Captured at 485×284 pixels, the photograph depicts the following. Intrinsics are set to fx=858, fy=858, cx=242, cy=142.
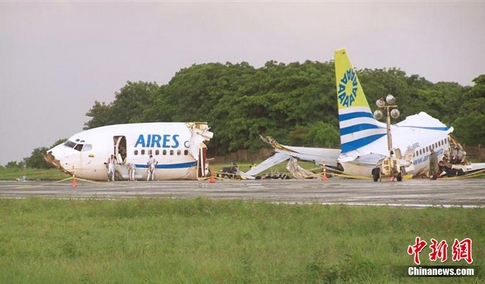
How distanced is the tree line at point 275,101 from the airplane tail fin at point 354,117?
24.1m

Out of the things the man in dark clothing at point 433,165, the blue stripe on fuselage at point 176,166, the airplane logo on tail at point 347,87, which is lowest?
the man in dark clothing at point 433,165

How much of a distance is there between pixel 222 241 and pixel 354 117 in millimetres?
28597

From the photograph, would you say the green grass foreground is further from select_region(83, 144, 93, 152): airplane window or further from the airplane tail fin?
select_region(83, 144, 93, 152): airplane window

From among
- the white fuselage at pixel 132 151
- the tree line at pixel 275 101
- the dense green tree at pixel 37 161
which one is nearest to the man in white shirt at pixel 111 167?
the white fuselage at pixel 132 151

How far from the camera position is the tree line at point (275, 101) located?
243 ft

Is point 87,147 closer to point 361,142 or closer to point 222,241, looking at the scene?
point 361,142

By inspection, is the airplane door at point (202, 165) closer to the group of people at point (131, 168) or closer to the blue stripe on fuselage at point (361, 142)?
the group of people at point (131, 168)

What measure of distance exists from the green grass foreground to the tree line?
157ft

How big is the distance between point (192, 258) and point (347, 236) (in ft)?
11.9

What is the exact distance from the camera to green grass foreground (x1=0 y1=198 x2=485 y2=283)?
11812 mm

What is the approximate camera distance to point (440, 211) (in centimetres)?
1856

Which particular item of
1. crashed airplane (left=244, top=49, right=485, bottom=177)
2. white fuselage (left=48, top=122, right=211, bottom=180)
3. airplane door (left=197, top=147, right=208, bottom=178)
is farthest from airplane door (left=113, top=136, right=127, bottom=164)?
crashed airplane (left=244, top=49, right=485, bottom=177)

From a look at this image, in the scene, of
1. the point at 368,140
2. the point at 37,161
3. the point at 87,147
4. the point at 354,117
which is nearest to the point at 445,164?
the point at 368,140

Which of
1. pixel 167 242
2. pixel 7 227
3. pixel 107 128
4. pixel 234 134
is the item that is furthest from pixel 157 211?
pixel 234 134
